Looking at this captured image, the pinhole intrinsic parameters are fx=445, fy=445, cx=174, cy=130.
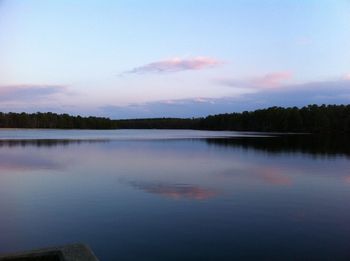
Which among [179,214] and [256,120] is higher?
[256,120]

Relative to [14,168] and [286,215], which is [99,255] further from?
[14,168]

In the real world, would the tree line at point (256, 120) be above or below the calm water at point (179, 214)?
above

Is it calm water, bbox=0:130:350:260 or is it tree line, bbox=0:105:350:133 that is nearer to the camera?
calm water, bbox=0:130:350:260

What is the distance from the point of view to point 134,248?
8.23 metres

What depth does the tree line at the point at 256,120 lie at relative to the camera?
108662 millimetres

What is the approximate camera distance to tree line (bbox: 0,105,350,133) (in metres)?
109

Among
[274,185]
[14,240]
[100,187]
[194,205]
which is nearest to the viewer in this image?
[14,240]

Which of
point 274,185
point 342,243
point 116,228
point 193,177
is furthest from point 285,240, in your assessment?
point 193,177

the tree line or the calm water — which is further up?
the tree line

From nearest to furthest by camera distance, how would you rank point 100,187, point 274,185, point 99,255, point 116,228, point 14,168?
point 99,255, point 116,228, point 100,187, point 274,185, point 14,168

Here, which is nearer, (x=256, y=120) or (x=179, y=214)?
(x=179, y=214)

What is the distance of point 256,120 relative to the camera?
131750mm

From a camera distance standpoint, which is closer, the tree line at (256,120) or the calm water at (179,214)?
the calm water at (179,214)

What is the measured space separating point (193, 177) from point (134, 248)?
10698 mm
